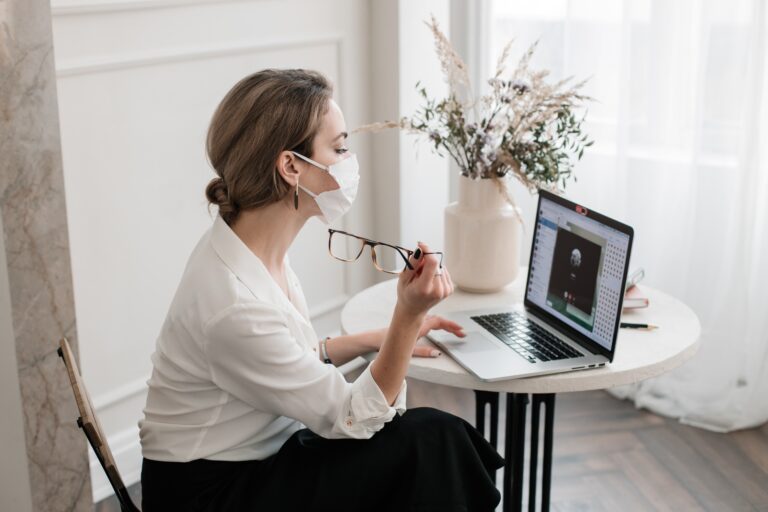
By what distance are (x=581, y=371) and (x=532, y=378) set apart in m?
0.09

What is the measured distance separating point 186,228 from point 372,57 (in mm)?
919

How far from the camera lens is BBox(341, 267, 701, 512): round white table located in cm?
170

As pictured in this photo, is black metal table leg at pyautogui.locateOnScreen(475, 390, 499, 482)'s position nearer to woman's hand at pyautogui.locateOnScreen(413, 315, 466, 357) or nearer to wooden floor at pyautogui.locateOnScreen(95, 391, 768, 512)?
woman's hand at pyautogui.locateOnScreen(413, 315, 466, 357)

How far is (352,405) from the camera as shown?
1.53 m

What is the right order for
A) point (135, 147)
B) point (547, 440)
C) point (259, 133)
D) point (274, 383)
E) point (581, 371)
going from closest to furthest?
point (274, 383) → point (259, 133) → point (581, 371) → point (547, 440) → point (135, 147)

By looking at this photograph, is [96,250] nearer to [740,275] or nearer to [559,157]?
[559,157]

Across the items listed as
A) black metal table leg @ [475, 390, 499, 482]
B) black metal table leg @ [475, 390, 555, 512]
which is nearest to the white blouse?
black metal table leg @ [475, 390, 555, 512]

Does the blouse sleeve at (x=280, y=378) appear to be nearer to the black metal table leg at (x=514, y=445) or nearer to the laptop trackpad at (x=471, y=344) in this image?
the laptop trackpad at (x=471, y=344)

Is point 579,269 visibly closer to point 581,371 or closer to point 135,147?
point 581,371

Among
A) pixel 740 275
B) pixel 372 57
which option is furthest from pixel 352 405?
pixel 372 57

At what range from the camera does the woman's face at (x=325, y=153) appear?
1676 mm

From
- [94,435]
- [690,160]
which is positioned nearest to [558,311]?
[94,435]

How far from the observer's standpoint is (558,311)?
75.3 inches

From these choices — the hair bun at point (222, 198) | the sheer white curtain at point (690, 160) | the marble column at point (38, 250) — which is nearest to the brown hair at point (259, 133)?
the hair bun at point (222, 198)
